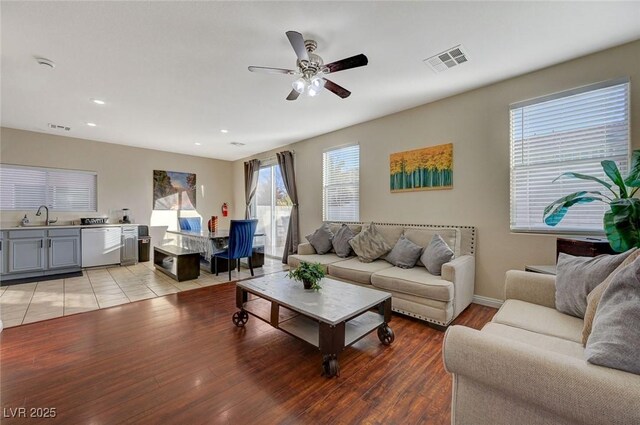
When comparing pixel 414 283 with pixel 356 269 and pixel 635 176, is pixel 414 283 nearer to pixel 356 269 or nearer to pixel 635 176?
pixel 356 269

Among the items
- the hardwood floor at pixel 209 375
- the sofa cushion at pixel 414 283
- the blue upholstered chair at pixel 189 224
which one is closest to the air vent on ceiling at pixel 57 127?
the blue upholstered chair at pixel 189 224

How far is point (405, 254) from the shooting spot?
339 centimetres

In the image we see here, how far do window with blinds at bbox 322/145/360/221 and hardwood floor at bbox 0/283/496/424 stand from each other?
8.02 feet

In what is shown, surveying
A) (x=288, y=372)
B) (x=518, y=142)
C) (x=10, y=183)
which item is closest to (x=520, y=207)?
(x=518, y=142)

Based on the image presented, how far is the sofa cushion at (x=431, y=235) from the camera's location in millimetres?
3328

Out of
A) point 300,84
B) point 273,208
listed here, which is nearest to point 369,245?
point 300,84

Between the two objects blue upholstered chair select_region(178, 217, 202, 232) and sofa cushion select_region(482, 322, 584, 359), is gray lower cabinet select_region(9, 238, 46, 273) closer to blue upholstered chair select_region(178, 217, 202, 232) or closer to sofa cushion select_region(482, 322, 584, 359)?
blue upholstered chair select_region(178, 217, 202, 232)

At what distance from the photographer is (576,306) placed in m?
1.74

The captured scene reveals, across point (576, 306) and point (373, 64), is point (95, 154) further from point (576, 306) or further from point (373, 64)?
point (576, 306)

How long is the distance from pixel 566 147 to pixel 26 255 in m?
8.01

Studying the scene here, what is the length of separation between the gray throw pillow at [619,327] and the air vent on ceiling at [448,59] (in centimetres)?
226

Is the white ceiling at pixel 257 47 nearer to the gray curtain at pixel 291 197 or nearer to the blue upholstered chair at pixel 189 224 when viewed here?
the gray curtain at pixel 291 197

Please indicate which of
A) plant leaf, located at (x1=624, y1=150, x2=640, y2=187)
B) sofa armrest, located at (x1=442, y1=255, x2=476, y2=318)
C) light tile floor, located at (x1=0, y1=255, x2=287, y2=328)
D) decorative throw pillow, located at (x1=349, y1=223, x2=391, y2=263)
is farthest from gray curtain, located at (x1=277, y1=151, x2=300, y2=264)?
plant leaf, located at (x1=624, y1=150, x2=640, y2=187)

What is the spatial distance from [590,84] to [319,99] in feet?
9.55
